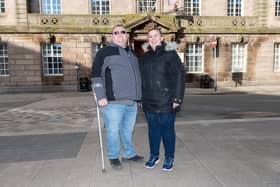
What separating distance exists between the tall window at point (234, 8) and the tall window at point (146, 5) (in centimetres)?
634

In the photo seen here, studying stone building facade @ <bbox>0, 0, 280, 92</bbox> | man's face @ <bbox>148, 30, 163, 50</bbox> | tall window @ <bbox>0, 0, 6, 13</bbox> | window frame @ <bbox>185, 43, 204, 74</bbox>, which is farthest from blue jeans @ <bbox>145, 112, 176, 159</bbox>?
tall window @ <bbox>0, 0, 6, 13</bbox>

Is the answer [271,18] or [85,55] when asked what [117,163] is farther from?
[271,18]

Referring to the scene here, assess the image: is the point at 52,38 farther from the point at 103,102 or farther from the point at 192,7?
the point at 103,102

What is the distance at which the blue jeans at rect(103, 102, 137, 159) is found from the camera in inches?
142

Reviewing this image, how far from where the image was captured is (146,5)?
2006 centimetres

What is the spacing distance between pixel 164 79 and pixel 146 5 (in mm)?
18019

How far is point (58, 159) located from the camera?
164 inches

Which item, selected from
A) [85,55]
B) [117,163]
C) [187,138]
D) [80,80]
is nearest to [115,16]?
[85,55]

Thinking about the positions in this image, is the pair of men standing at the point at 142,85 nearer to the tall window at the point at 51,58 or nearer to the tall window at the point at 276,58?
the tall window at the point at 51,58

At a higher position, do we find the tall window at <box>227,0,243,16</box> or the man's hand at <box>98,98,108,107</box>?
the tall window at <box>227,0,243,16</box>

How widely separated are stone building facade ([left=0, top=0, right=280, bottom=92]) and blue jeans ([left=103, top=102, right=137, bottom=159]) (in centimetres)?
1495

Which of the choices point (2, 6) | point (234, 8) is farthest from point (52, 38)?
point (234, 8)

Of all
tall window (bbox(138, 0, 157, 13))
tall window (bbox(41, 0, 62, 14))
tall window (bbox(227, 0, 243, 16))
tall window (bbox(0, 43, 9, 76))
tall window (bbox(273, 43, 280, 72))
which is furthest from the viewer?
tall window (bbox(273, 43, 280, 72))

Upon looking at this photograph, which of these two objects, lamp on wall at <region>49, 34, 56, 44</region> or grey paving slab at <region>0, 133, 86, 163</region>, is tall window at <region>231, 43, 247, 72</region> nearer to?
lamp on wall at <region>49, 34, 56, 44</region>
